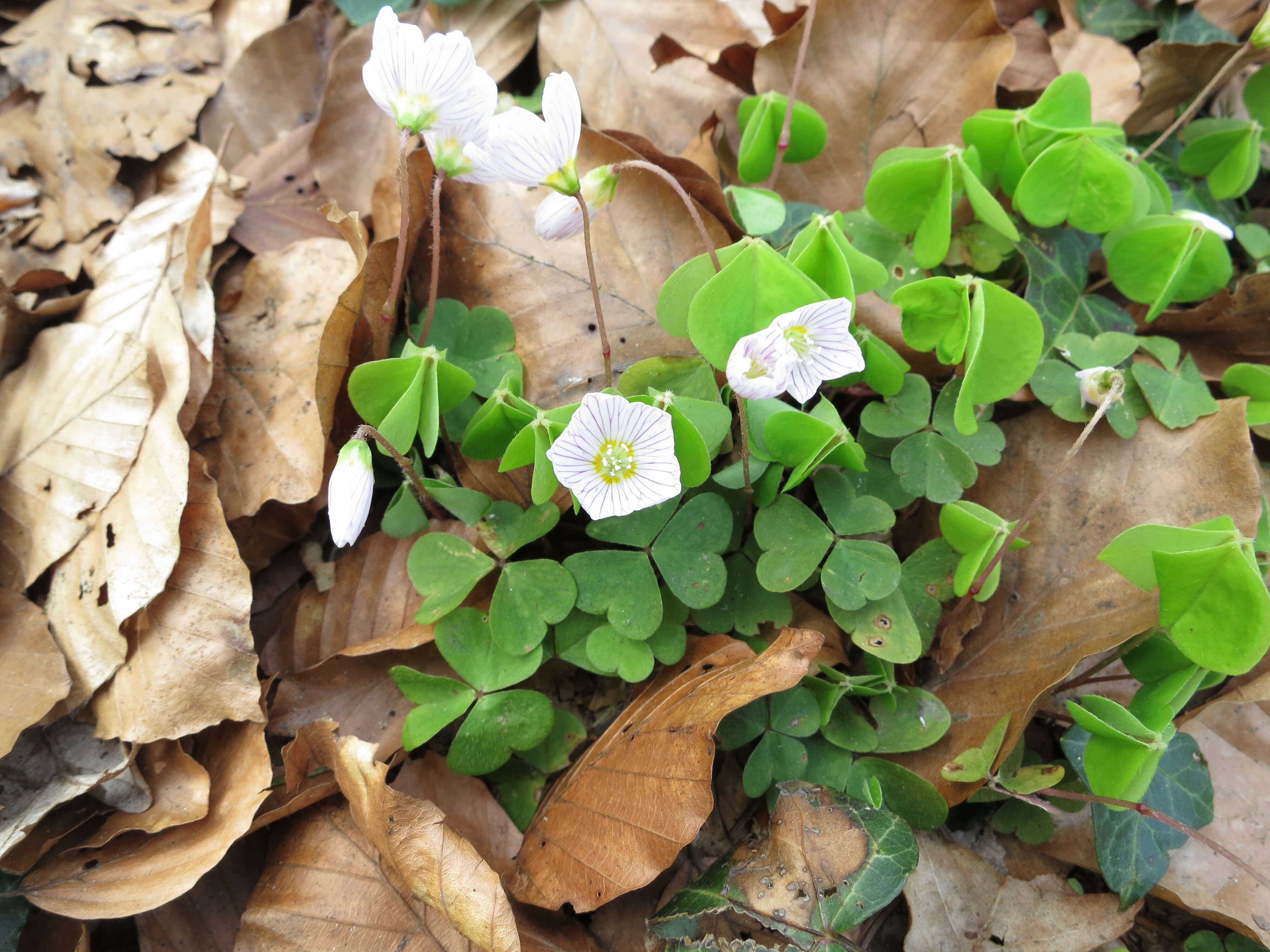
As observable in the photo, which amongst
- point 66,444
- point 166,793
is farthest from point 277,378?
point 166,793

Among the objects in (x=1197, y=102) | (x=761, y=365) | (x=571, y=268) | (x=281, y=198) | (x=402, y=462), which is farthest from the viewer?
(x=281, y=198)

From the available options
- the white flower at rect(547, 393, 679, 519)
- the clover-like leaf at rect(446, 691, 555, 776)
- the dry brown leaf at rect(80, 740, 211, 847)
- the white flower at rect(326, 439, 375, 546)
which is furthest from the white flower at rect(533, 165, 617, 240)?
the dry brown leaf at rect(80, 740, 211, 847)

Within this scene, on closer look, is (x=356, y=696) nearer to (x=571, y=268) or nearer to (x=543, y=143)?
(x=571, y=268)

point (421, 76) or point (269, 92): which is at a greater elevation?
point (421, 76)

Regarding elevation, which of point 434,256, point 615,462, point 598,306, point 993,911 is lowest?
point 993,911

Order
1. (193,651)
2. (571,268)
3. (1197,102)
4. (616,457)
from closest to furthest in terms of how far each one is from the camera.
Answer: (616,457), (193,651), (571,268), (1197,102)

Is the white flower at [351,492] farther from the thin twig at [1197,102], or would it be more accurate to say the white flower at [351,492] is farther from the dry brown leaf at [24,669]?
the thin twig at [1197,102]

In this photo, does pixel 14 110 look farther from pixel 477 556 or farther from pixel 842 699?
pixel 842 699
